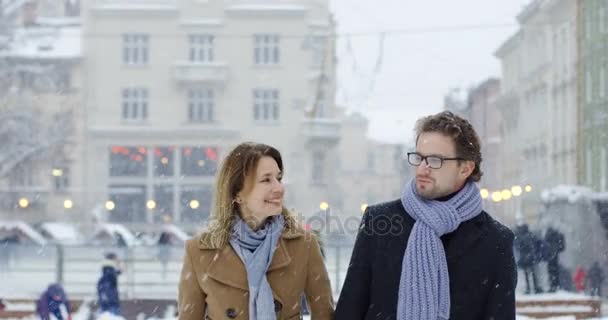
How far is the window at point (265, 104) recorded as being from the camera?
4697 cm

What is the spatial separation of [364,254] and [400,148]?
4950cm

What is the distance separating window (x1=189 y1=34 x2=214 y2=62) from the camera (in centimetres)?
4828

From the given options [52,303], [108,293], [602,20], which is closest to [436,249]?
[52,303]

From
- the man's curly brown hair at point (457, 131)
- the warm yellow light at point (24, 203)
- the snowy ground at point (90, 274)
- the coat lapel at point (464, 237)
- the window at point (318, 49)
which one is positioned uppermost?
the window at point (318, 49)

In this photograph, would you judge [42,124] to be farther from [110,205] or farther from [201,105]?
[201,105]

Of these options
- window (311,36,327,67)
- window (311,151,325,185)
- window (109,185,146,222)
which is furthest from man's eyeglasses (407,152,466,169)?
window (311,36,327,67)

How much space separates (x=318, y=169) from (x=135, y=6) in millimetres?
10231

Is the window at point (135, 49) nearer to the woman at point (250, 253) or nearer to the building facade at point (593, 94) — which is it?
the building facade at point (593, 94)

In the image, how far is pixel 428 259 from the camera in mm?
3076

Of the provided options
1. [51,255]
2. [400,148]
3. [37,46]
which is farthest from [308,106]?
[51,255]

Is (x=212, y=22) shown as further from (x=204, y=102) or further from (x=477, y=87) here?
(x=477, y=87)

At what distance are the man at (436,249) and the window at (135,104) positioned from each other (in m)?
44.0

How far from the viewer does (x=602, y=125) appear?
1150 inches

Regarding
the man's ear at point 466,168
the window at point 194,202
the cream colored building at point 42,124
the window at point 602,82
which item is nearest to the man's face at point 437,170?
the man's ear at point 466,168
